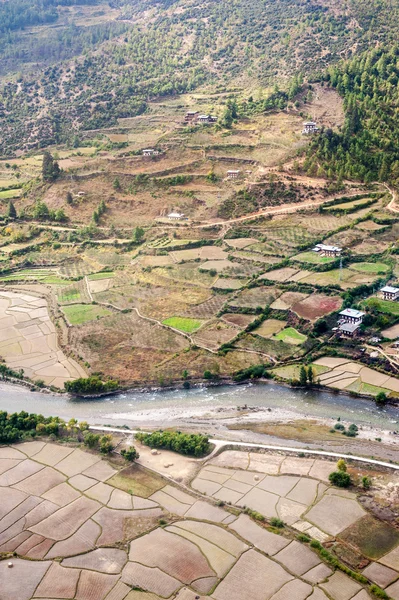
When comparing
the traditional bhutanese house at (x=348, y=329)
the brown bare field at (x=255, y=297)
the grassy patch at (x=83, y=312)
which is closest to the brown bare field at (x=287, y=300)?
the brown bare field at (x=255, y=297)

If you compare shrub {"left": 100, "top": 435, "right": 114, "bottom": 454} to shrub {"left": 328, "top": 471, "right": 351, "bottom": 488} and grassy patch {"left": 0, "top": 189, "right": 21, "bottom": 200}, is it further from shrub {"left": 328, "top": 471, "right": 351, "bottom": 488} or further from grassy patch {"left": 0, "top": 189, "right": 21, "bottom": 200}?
grassy patch {"left": 0, "top": 189, "right": 21, "bottom": 200}

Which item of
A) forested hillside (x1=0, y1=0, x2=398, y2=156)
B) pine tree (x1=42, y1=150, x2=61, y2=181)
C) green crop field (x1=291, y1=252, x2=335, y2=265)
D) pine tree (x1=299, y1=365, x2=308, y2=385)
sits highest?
forested hillside (x1=0, y1=0, x2=398, y2=156)

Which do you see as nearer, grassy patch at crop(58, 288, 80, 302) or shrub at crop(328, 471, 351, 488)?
shrub at crop(328, 471, 351, 488)

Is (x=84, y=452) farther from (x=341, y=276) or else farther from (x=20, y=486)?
(x=341, y=276)

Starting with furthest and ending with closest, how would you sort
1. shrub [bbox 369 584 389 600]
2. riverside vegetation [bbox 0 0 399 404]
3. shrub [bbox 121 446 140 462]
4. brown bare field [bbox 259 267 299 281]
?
brown bare field [bbox 259 267 299 281]
riverside vegetation [bbox 0 0 399 404]
shrub [bbox 121 446 140 462]
shrub [bbox 369 584 389 600]

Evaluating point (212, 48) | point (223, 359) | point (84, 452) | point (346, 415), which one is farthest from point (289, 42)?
point (84, 452)

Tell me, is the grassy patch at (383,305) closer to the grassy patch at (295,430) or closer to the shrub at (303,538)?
the grassy patch at (295,430)

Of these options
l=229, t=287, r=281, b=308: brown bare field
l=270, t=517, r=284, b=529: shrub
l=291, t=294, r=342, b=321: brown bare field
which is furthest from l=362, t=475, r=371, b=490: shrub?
l=229, t=287, r=281, b=308: brown bare field
